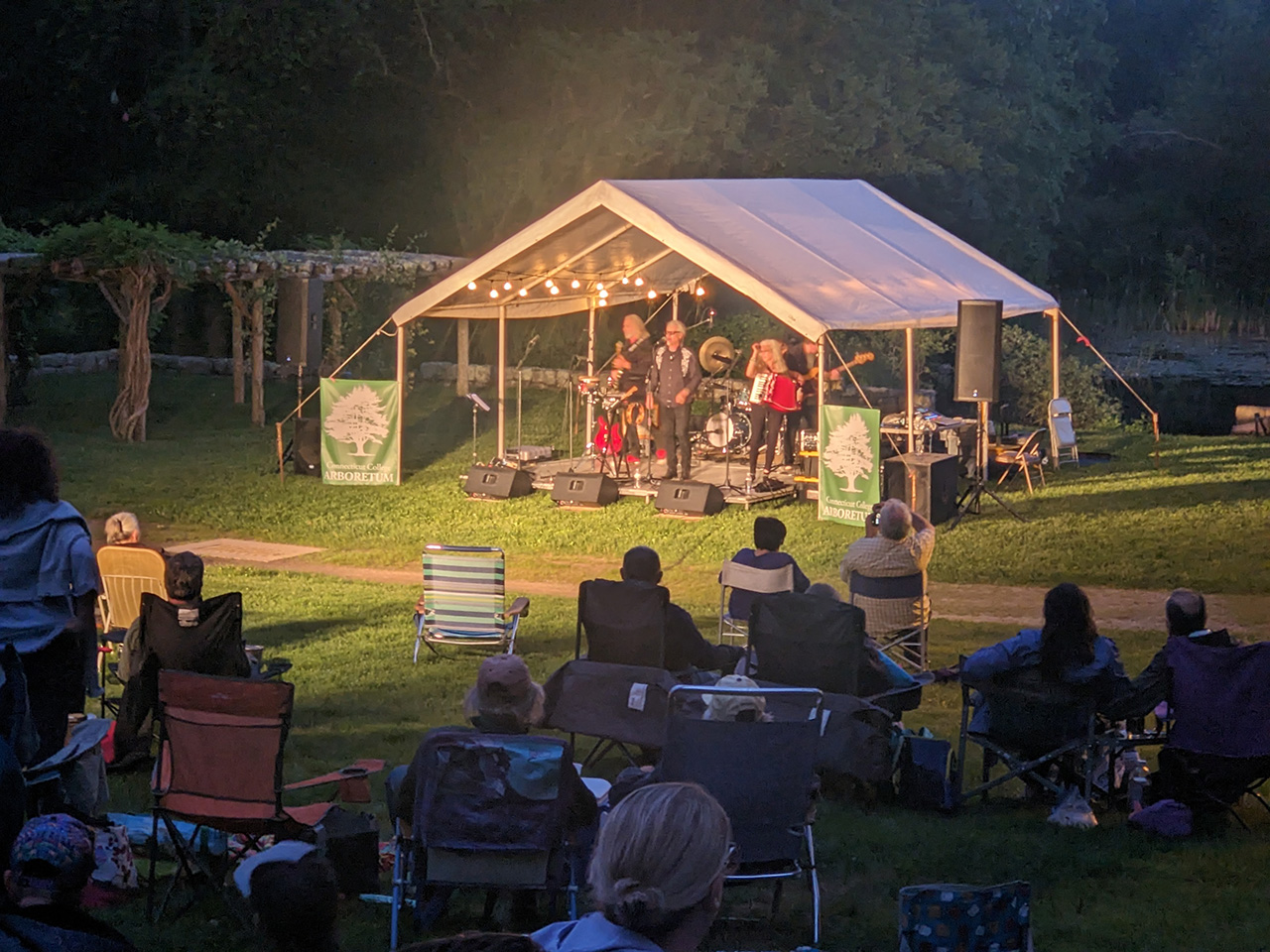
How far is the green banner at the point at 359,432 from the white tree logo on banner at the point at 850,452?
16.1 ft

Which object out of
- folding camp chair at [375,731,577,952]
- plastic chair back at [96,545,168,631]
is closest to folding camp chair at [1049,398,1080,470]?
plastic chair back at [96,545,168,631]

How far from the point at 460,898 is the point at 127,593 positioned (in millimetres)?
3398

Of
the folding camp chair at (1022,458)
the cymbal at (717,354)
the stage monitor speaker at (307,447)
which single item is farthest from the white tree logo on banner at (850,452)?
the stage monitor speaker at (307,447)

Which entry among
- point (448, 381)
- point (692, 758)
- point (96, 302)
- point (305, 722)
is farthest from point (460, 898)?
point (96, 302)

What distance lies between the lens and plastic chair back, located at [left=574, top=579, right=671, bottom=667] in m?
6.52

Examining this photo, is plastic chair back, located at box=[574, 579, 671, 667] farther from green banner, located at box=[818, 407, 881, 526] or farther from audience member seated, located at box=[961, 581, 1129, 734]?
green banner, located at box=[818, 407, 881, 526]

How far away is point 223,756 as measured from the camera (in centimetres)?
473

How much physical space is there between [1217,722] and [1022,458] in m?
10.5

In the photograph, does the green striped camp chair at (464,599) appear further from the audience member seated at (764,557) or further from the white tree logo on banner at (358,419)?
the white tree logo on banner at (358,419)

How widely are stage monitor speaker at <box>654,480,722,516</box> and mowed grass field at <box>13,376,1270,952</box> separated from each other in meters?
0.21

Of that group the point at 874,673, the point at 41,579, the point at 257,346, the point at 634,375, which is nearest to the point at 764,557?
the point at 874,673

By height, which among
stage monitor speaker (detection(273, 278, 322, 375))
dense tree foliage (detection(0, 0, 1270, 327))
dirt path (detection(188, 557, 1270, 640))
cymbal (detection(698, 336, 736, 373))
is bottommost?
dirt path (detection(188, 557, 1270, 640))

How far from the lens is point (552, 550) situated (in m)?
13.5

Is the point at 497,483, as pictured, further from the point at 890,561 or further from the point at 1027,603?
the point at 890,561
